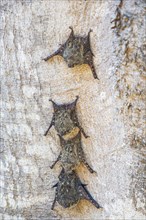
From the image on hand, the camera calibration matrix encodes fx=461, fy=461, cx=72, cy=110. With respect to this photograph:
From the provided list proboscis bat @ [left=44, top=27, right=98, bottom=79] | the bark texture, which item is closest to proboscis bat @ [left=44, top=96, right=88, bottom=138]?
the bark texture

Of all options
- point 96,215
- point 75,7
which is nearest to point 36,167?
point 96,215

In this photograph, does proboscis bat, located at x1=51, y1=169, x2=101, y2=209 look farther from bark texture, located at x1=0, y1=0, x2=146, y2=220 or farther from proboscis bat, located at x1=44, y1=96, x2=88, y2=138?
proboscis bat, located at x1=44, y1=96, x2=88, y2=138

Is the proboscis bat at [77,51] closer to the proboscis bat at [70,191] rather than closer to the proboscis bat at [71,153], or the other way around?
the proboscis bat at [71,153]

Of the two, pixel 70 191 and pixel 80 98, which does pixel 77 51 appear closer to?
pixel 80 98

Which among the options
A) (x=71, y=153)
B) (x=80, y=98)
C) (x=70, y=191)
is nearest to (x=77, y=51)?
(x=80, y=98)

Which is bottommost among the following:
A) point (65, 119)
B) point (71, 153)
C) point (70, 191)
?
point (70, 191)

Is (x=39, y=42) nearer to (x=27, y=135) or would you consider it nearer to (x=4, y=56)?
(x=4, y=56)
